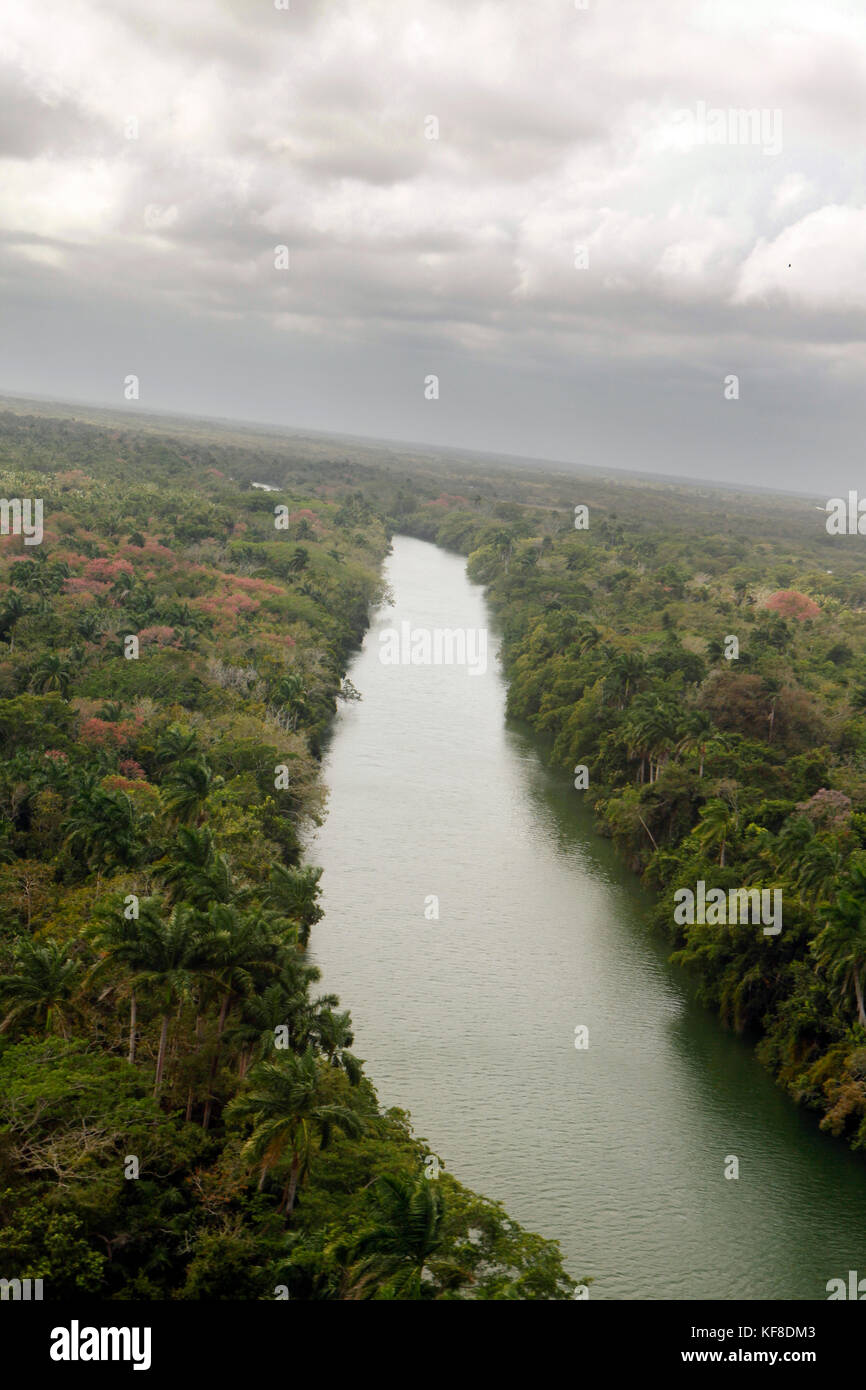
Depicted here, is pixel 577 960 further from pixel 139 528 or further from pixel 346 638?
pixel 139 528

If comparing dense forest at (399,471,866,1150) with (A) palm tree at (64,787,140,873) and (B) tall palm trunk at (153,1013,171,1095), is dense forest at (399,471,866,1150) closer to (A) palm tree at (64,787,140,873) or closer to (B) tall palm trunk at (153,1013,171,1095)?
(B) tall palm trunk at (153,1013,171,1095)

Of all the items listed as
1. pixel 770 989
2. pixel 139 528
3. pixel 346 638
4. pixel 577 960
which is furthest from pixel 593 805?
pixel 139 528

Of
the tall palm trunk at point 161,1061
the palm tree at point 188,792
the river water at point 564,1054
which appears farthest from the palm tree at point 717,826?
the tall palm trunk at point 161,1061

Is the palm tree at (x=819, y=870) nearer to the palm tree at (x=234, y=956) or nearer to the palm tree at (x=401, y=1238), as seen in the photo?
the palm tree at (x=234, y=956)

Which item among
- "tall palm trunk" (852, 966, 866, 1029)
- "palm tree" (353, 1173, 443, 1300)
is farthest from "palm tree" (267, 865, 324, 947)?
"tall palm trunk" (852, 966, 866, 1029)

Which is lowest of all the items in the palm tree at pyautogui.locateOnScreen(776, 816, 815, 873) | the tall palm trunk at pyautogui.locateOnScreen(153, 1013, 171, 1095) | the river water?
the river water

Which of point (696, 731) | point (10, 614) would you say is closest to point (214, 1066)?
point (696, 731)
